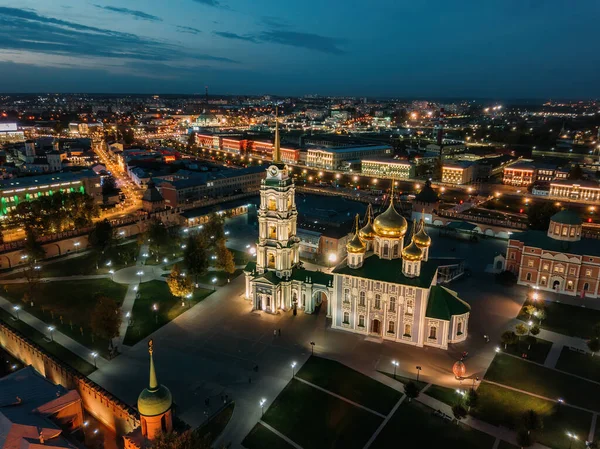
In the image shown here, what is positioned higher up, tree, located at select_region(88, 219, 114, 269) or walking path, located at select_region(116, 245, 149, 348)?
tree, located at select_region(88, 219, 114, 269)

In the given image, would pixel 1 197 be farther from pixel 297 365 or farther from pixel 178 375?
pixel 297 365

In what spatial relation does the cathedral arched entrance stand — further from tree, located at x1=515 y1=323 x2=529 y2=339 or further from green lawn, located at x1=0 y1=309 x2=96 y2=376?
green lawn, located at x1=0 y1=309 x2=96 y2=376

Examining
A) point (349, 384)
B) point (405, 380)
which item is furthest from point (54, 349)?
point (405, 380)

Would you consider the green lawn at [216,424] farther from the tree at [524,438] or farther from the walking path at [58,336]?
the tree at [524,438]

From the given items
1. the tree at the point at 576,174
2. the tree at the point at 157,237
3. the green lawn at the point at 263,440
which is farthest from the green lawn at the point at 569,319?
the tree at the point at 576,174

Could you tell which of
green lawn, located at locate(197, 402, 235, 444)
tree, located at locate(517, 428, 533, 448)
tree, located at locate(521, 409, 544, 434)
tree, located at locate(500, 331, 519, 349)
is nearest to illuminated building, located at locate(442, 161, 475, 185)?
tree, located at locate(500, 331, 519, 349)

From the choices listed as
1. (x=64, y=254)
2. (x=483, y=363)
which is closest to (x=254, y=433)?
(x=483, y=363)

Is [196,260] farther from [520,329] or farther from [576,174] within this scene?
[576,174]
